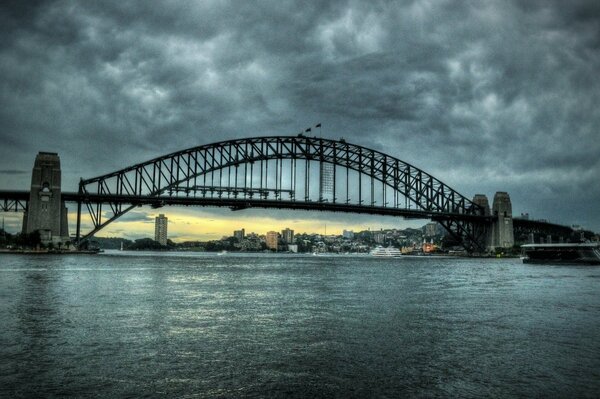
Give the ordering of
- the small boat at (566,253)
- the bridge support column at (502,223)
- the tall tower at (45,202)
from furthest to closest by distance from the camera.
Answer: the bridge support column at (502,223) < the tall tower at (45,202) < the small boat at (566,253)

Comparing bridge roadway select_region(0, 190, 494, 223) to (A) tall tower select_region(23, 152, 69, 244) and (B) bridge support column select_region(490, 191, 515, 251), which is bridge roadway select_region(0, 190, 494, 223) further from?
(B) bridge support column select_region(490, 191, 515, 251)

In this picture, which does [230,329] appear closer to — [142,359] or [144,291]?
[142,359]

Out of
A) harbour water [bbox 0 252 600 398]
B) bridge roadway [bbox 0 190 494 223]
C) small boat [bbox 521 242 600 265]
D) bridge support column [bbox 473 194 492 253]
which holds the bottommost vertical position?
harbour water [bbox 0 252 600 398]

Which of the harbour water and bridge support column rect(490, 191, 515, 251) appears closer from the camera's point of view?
the harbour water

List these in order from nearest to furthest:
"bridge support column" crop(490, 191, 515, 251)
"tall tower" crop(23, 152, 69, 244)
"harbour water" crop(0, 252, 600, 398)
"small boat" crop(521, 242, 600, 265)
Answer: "harbour water" crop(0, 252, 600, 398) → "small boat" crop(521, 242, 600, 265) → "tall tower" crop(23, 152, 69, 244) → "bridge support column" crop(490, 191, 515, 251)

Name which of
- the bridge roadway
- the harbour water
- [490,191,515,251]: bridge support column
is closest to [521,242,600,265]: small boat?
the bridge roadway

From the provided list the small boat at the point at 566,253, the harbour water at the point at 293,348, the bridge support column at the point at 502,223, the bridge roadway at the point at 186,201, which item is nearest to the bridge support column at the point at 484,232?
the bridge support column at the point at 502,223

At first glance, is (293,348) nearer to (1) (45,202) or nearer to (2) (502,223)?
(1) (45,202)

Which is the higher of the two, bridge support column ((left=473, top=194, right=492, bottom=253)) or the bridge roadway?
the bridge roadway

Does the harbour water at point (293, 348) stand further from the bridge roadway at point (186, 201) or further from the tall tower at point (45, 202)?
the tall tower at point (45, 202)
